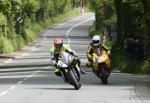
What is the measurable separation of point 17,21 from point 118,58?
30.8 meters

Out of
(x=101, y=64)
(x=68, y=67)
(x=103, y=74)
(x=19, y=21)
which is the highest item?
(x=68, y=67)

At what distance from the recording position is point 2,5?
147 ft

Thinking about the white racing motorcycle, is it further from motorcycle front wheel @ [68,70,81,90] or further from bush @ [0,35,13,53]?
bush @ [0,35,13,53]

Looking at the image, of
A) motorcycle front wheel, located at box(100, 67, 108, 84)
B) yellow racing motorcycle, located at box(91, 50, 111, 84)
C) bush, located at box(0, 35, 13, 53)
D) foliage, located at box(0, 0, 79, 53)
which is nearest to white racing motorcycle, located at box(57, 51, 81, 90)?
motorcycle front wheel, located at box(100, 67, 108, 84)

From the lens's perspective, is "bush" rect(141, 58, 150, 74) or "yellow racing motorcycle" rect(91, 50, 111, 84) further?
"bush" rect(141, 58, 150, 74)

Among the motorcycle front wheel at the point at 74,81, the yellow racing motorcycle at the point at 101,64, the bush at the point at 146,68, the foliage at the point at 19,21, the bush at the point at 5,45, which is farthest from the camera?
the bush at the point at 5,45

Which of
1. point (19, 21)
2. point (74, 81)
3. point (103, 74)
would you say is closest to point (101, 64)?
point (103, 74)

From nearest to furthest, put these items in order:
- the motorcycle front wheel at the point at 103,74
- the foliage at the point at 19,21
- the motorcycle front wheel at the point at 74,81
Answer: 1. the motorcycle front wheel at the point at 74,81
2. the motorcycle front wheel at the point at 103,74
3. the foliage at the point at 19,21

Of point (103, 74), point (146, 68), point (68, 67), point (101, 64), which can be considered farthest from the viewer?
point (146, 68)

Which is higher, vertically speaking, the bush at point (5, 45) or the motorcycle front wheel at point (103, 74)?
the motorcycle front wheel at point (103, 74)

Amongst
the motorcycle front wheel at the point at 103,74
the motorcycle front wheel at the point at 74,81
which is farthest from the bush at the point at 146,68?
the motorcycle front wheel at the point at 74,81

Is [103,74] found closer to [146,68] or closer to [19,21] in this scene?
[146,68]

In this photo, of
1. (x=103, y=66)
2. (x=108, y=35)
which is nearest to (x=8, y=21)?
(x=108, y=35)

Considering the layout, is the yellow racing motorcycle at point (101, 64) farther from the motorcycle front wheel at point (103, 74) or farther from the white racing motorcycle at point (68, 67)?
the white racing motorcycle at point (68, 67)
